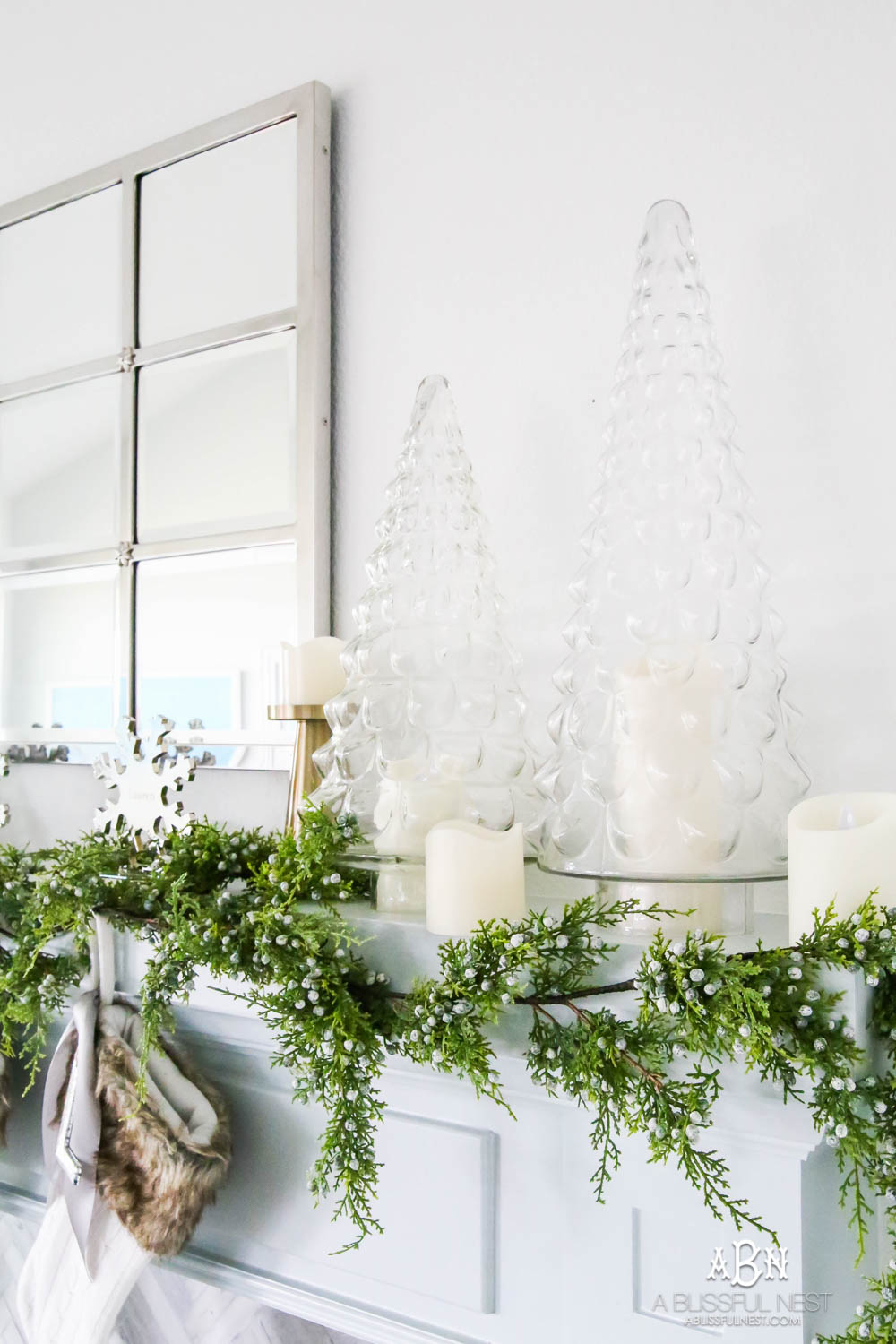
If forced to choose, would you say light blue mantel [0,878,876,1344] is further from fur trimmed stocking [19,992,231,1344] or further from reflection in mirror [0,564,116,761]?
reflection in mirror [0,564,116,761]

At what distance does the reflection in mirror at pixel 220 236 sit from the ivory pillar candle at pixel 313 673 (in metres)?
0.38

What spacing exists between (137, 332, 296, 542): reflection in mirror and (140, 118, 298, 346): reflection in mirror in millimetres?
48

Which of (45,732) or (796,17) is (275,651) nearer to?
(45,732)

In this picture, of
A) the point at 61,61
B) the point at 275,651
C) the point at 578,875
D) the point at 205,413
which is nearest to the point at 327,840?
the point at 578,875

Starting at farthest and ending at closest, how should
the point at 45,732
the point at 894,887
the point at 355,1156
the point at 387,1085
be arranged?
the point at 45,732, the point at 387,1085, the point at 355,1156, the point at 894,887

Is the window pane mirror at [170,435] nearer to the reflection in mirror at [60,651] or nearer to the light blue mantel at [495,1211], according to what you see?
the reflection in mirror at [60,651]

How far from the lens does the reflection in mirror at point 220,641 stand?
41.4 inches

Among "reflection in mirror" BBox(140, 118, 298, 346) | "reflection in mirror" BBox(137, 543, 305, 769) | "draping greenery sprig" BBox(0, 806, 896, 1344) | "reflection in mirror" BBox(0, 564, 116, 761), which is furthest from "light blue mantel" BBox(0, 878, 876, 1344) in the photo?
"reflection in mirror" BBox(140, 118, 298, 346)

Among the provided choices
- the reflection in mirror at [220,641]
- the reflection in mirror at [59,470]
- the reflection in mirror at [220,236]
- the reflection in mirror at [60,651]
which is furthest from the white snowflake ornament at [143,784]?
the reflection in mirror at [220,236]

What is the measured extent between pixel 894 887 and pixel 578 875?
0.19m

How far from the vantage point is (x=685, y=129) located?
0.87 metres

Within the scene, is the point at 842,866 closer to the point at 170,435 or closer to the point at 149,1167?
the point at 149,1167

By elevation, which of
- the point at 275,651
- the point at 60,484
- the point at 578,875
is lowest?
the point at 578,875

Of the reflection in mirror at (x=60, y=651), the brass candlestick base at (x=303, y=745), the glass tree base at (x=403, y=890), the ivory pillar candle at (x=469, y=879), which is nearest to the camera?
the ivory pillar candle at (x=469, y=879)
